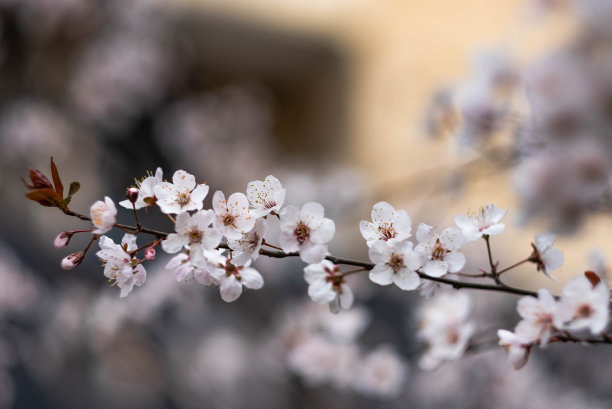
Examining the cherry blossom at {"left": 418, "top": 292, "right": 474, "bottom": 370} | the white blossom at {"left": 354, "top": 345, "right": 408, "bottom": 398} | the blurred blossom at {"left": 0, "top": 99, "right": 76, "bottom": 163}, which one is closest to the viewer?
the cherry blossom at {"left": 418, "top": 292, "right": 474, "bottom": 370}

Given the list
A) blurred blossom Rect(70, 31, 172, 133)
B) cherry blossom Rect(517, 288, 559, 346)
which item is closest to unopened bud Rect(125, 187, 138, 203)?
cherry blossom Rect(517, 288, 559, 346)

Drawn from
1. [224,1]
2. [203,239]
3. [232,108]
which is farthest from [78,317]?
[224,1]

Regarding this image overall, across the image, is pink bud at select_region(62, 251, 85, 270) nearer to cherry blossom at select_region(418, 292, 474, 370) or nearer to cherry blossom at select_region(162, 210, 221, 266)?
cherry blossom at select_region(162, 210, 221, 266)

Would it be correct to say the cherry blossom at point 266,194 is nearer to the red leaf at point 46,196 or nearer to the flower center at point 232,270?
the flower center at point 232,270

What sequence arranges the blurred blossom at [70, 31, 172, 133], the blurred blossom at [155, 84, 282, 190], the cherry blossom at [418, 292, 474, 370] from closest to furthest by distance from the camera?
the cherry blossom at [418, 292, 474, 370]
the blurred blossom at [70, 31, 172, 133]
the blurred blossom at [155, 84, 282, 190]

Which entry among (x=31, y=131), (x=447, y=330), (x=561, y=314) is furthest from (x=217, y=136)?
(x=561, y=314)

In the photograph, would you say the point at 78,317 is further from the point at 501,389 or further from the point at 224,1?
the point at 224,1

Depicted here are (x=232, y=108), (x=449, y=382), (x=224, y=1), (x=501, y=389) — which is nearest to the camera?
(x=501, y=389)
